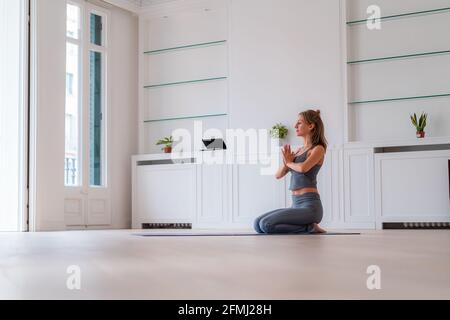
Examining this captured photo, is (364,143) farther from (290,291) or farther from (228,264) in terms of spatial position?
(290,291)

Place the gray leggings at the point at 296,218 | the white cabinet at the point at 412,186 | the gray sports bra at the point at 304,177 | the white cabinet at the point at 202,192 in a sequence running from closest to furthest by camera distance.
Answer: the gray leggings at the point at 296,218 → the gray sports bra at the point at 304,177 → the white cabinet at the point at 412,186 → the white cabinet at the point at 202,192

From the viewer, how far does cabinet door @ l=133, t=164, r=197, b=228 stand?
22.2 ft

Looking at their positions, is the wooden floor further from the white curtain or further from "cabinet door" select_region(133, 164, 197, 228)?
"cabinet door" select_region(133, 164, 197, 228)

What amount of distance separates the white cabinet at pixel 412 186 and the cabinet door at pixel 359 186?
0.07 m

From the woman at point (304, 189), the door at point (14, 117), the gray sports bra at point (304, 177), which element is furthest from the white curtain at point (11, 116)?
the gray sports bra at point (304, 177)

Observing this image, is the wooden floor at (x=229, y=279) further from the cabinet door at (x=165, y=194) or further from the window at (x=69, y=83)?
the window at (x=69, y=83)

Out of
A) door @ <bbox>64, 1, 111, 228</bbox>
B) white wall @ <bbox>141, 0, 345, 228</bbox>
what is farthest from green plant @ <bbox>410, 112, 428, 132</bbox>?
door @ <bbox>64, 1, 111, 228</bbox>

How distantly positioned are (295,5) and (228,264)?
5223mm

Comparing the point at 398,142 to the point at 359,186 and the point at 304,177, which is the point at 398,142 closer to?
the point at 359,186

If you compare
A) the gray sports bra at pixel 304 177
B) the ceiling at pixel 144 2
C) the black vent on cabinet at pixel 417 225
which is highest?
the ceiling at pixel 144 2

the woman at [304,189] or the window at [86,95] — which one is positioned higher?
the window at [86,95]

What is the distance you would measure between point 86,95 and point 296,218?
3277 millimetres

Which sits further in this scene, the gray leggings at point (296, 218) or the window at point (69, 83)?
the window at point (69, 83)

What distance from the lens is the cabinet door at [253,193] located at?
6359mm
